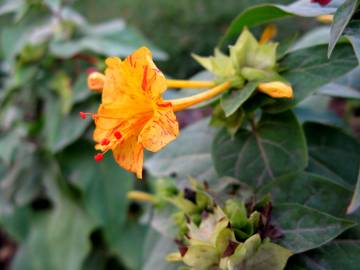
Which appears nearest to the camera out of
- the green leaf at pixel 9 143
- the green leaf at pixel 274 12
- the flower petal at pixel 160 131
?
the flower petal at pixel 160 131

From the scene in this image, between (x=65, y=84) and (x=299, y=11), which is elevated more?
(x=299, y=11)

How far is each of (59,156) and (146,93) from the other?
1061 millimetres

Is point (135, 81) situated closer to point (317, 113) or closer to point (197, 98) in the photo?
point (197, 98)

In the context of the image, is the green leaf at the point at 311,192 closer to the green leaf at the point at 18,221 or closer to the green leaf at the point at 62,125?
the green leaf at the point at 62,125

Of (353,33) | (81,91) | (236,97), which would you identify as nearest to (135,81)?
(236,97)

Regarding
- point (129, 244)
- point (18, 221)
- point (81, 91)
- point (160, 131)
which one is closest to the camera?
point (160, 131)

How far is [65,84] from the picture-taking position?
165 cm

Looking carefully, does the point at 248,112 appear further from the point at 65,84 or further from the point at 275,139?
the point at 65,84

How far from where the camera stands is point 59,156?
1.69 m

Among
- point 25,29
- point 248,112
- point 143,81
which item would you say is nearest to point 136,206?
point 25,29

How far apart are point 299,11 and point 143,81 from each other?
0.79 feet

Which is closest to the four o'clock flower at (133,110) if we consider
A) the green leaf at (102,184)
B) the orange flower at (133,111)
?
the orange flower at (133,111)

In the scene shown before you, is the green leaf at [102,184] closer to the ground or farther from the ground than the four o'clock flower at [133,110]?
closer to the ground

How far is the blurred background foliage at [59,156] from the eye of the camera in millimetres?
1625
